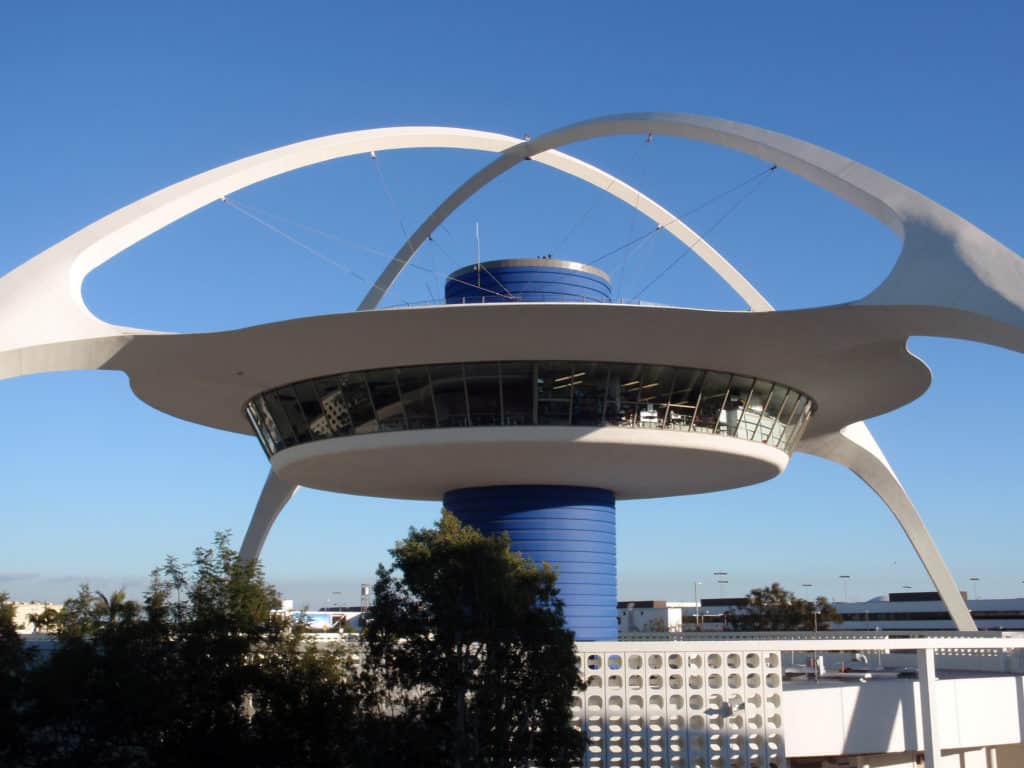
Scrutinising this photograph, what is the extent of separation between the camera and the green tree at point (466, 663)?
17.2 m

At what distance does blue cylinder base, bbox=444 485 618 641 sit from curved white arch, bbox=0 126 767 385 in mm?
11192

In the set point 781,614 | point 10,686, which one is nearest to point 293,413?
point 10,686

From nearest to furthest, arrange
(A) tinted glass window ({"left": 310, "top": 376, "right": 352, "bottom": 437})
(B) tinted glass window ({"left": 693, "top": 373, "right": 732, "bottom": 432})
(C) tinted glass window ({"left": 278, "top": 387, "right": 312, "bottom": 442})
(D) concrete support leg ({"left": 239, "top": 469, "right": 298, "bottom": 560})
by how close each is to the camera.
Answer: (B) tinted glass window ({"left": 693, "top": 373, "right": 732, "bottom": 432}) < (A) tinted glass window ({"left": 310, "top": 376, "right": 352, "bottom": 437}) < (C) tinted glass window ({"left": 278, "top": 387, "right": 312, "bottom": 442}) < (D) concrete support leg ({"left": 239, "top": 469, "right": 298, "bottom": 560})

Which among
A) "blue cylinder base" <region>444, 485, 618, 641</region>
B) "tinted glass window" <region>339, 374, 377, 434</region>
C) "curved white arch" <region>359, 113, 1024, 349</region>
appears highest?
"curved white arch" <region>359, 113, 1024, 349</region>

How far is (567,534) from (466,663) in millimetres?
13551

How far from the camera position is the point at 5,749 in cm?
1823

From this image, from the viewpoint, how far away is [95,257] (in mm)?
27938

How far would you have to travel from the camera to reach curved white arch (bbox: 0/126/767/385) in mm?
25375

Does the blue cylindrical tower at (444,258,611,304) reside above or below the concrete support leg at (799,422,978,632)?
above

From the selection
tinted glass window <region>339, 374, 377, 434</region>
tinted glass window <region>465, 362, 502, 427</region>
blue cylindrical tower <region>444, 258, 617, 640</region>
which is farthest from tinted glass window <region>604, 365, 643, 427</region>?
tinted glass window <region>339, 374, 377, 434</region>

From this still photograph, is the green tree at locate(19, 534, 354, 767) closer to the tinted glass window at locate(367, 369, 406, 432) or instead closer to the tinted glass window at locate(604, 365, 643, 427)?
the tinted glass window at locate(367, 369, 406, 432)

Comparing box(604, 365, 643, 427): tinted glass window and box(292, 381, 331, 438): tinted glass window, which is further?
box(292, 381, 331, 438): tinted glass window

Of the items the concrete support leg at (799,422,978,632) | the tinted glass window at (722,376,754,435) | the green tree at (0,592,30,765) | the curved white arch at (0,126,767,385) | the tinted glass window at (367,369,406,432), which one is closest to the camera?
the green tree at (0,592,30,765)

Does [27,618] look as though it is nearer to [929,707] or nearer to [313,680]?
[313,680]
